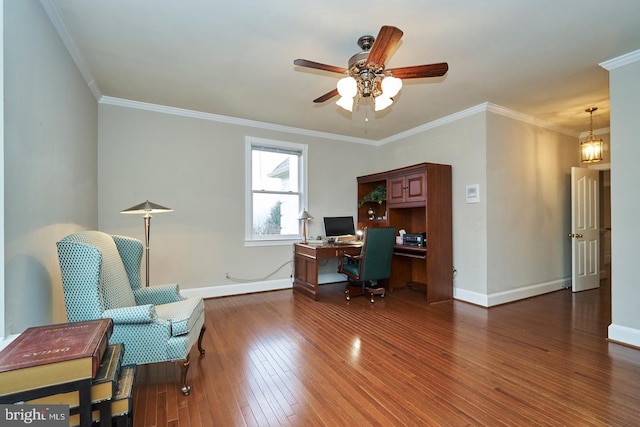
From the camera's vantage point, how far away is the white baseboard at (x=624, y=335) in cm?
265

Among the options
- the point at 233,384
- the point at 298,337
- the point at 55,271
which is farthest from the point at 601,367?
the point at 55,271

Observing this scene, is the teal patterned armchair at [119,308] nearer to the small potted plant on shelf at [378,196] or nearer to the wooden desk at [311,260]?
the wooden desk at [311,260]

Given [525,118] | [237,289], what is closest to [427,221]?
[525,118]

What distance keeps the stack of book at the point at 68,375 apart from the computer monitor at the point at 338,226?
12.0 ft

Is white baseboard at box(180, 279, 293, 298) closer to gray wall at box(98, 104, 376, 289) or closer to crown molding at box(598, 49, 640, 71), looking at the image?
gray wall at box(98, 104, 376, 289)

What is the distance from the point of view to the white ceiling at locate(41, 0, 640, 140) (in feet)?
6.92

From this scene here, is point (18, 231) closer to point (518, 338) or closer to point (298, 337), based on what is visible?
Result: point (298, 337)

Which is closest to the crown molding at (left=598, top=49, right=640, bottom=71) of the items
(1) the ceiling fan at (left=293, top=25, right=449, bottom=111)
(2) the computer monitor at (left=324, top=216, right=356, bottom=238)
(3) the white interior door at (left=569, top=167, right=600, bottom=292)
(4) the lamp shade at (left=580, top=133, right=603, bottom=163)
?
(4) the lamp shade at (left=580, top=133, right=603, bottom=163)

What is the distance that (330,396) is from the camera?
1.93 m

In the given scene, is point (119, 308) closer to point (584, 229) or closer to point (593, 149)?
point (593, 149)

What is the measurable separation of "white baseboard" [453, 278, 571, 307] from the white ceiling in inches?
102

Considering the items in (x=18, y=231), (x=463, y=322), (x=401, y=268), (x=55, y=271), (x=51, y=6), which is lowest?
(x=463, y=322)

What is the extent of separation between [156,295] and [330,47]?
2.70 m

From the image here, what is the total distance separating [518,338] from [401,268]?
2.19 metres
